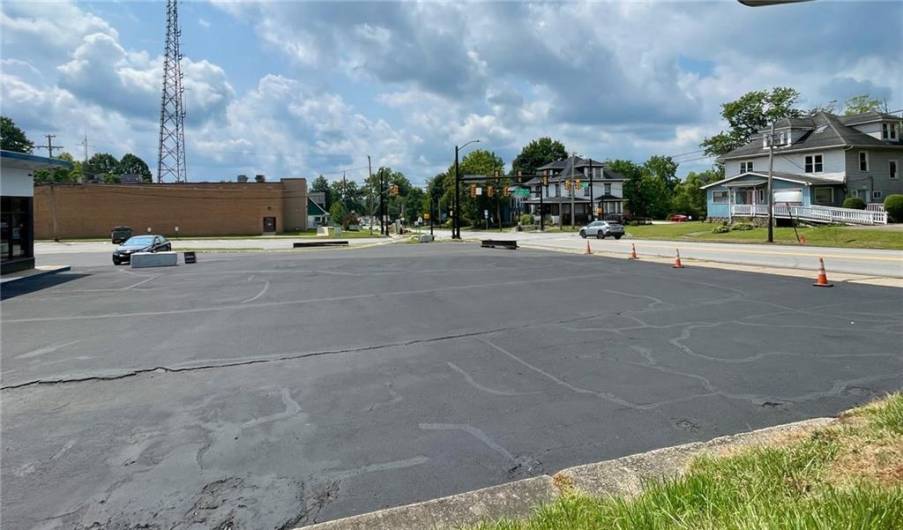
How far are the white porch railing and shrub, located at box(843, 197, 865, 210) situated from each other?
1.19 metres

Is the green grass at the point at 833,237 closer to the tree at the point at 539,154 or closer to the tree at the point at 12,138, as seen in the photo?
the tree at the point at 539,154

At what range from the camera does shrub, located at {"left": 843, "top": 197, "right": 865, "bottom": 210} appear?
43938mm

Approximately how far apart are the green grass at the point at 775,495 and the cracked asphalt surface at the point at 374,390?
0.93m

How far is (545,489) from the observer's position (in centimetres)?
392

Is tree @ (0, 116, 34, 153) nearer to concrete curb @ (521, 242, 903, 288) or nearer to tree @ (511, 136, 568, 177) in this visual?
tree @ (511, 136, 568, 177)

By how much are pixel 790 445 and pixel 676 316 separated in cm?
702

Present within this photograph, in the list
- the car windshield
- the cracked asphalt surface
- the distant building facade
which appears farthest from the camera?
the car windshield

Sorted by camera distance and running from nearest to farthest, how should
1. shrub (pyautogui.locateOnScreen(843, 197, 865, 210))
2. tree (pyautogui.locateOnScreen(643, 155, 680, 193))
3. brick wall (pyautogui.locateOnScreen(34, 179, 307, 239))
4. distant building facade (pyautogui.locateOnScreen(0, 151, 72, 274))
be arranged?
distant building facade (pyautogui.locateOnScreen(0, 151, 72, 274))
shrub (pyautogui.locateOnScreen(843, 197, 865, 210))
brick wall (pyautogui.locateOnScreen(34, 179, 307, 239))
tree (pyautogui.locateOnScreen(643, 155, 680, 193))

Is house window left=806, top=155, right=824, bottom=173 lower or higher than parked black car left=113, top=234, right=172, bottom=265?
higher

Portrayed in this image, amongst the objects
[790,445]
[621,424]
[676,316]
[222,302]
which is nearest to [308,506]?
[621,424]

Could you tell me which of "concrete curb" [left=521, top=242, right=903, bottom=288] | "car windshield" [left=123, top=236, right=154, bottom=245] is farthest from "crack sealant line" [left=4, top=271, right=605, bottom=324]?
"car windshield" [left=123, top=236, right=154, bottom=245]

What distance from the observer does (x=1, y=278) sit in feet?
64.5

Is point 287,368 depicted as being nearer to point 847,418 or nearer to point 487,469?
point 487,469

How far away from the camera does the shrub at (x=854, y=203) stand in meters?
43.9
